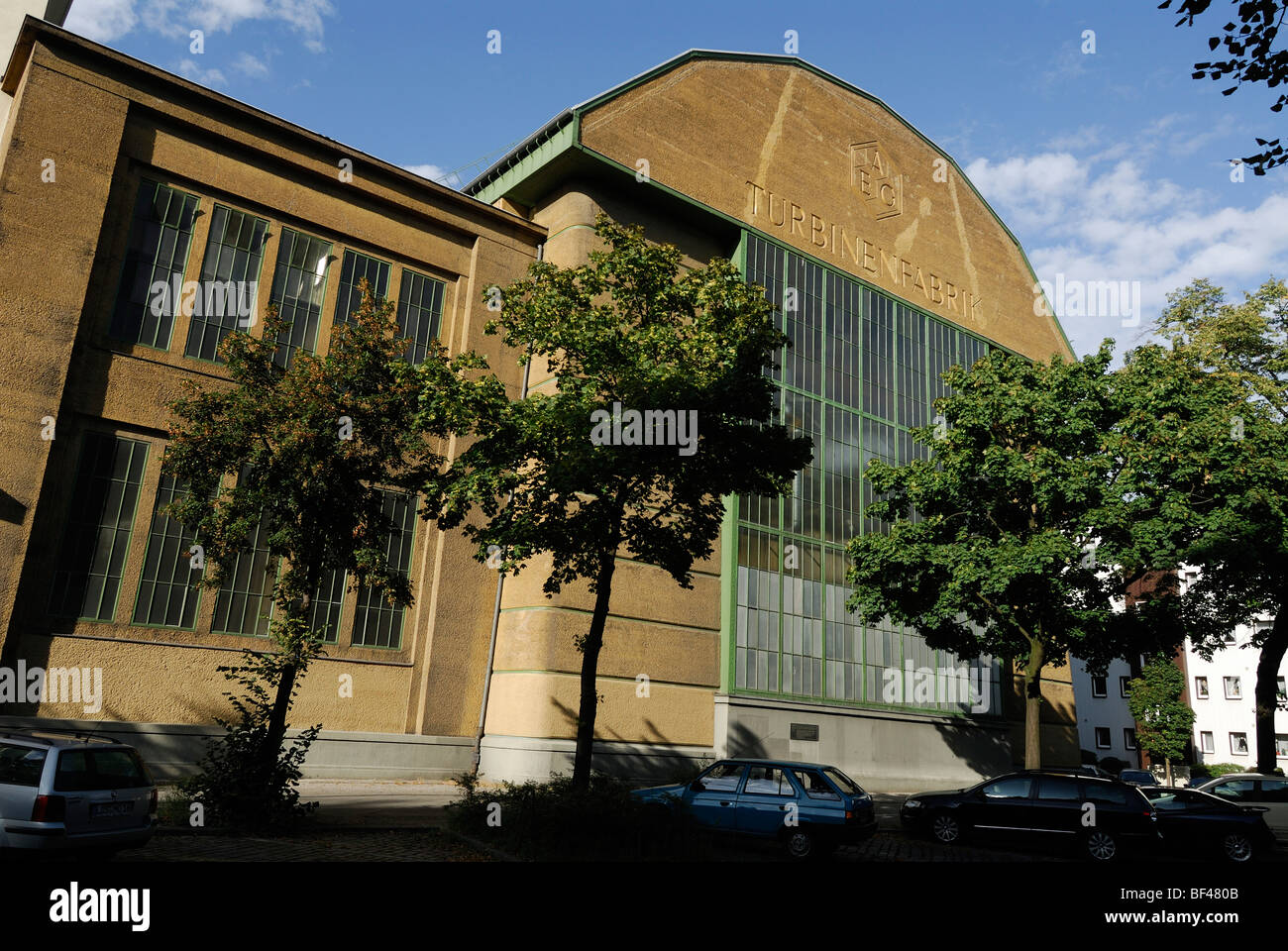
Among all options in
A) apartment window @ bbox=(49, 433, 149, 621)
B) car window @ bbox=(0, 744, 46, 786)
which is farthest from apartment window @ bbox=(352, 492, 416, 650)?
car window @ bbox=(0, 744, 46, 786)

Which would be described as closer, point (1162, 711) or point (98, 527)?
point (98, 527)

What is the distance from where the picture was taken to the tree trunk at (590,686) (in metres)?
13.1

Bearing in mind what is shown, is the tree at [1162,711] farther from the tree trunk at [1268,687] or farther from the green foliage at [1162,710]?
the tree trunk at [1268,687]

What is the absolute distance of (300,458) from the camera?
13648 mm

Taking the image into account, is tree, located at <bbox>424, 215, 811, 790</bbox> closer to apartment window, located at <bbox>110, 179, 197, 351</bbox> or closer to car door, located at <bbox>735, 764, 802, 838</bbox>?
car door, located at <bbox>735, 764, 802, 838</bbox>

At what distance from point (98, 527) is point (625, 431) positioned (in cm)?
1278

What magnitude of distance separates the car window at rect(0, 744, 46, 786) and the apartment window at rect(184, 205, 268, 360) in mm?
13260

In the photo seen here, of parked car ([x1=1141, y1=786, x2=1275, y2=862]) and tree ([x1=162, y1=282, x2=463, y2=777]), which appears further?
parked car ([x1=1141, y1=786, x2=1275, y2=862])

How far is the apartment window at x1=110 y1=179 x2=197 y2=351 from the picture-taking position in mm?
20250

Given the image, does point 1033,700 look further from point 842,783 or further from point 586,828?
point 586,828

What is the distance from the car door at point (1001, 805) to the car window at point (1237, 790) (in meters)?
7.59

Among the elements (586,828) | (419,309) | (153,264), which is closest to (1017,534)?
(586,828)

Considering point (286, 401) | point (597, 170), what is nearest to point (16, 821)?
point (286, 401)
